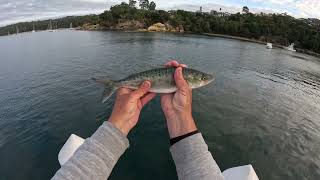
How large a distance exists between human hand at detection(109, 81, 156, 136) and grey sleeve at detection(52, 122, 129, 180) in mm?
159

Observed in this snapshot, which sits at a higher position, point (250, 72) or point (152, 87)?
point (152, 87)

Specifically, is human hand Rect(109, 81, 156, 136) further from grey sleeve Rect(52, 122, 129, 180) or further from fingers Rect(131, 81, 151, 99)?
grey sleeve Rect(52, 122, 129, 180)

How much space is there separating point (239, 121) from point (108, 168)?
24.2m

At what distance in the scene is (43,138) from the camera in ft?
69.4

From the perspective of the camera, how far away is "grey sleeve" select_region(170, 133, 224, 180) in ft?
7.53

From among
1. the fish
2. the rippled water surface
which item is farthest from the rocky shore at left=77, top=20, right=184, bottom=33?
the fish

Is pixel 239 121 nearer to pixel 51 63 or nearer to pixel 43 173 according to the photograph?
pixel 43 173

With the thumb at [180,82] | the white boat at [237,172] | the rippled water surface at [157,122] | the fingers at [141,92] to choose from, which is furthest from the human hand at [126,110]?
the rippled water surface at [157,122]

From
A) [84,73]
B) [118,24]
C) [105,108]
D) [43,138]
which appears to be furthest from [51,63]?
[118,24]

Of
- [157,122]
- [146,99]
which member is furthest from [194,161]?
[157,122]

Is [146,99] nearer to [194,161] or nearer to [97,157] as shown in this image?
[194,161]

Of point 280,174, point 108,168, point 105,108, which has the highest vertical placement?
point 108,168

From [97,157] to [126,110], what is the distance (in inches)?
30.2

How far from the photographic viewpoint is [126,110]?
2834 millimetres
